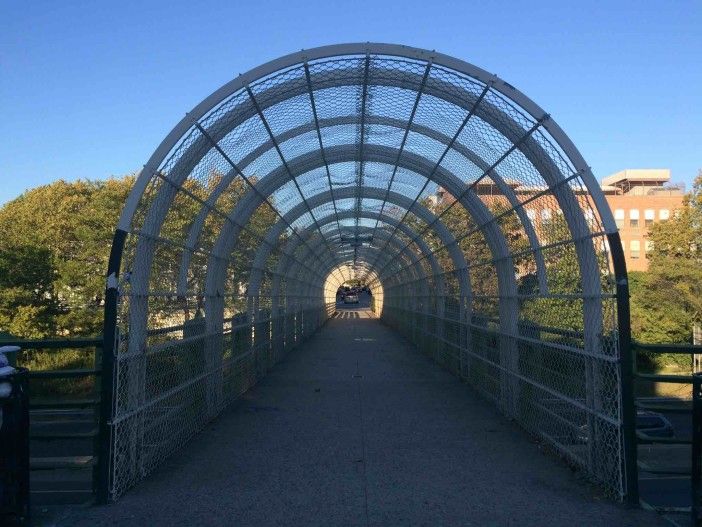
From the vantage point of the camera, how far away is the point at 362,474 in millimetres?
6379

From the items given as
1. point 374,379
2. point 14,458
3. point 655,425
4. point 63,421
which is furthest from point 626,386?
point 63,421

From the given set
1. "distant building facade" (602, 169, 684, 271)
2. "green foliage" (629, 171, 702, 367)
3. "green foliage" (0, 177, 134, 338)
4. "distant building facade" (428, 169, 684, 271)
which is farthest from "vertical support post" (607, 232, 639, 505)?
"distant building facade" (602, 169, 684, 271)

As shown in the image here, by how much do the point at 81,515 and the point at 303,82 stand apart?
457 cm

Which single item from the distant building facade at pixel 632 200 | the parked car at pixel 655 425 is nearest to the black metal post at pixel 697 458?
the distant building facade at pixel 632 200

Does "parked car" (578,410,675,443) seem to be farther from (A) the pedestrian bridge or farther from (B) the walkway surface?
(B) the walkway surface

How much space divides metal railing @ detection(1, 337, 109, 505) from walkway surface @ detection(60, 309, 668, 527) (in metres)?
0.55

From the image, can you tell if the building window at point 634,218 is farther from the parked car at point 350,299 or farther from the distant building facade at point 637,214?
the parked car at point 350,299

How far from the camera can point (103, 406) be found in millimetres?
5562

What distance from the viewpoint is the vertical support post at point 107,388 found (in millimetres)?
5520

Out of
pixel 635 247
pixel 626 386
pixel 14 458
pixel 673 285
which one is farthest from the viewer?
pixel 635 247

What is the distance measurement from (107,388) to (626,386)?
4.20m

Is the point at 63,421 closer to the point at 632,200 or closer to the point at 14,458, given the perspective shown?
the point at 14,458

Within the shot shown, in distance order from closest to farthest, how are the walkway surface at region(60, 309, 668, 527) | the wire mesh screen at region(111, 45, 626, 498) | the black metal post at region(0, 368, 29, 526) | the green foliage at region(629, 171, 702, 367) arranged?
the black metal post at region(0, 368, 29, 526)
the walkway surface at region(60, 309, 668, 527)
the wire mesh screen at region(111, 45, 626, 498)
the green foliage at region(629, 171, 702, 367)

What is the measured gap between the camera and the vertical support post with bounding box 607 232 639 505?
5488 mm
